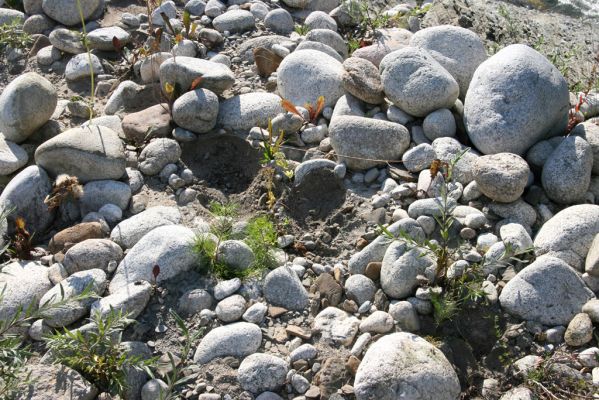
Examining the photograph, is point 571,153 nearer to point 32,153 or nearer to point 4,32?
point 32,153

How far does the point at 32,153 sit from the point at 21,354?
2180 mm

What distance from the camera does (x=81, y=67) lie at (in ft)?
21.2

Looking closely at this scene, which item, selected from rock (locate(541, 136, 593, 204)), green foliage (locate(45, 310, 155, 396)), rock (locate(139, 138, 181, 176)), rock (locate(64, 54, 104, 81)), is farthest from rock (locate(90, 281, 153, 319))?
rock (locate(64, 54, 104, 81))

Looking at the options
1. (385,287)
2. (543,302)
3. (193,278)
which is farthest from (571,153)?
(193,278)

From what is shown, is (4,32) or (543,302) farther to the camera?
(4,32)

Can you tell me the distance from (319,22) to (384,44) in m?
0.92

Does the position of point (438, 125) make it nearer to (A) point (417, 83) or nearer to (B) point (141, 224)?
(A) point (417, 83)

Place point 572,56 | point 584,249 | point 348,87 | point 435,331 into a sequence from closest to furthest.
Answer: point 435,331 → point 584,249 → point 348,87 → point 572,56

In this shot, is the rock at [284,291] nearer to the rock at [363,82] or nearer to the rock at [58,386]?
the rock at [58,386]

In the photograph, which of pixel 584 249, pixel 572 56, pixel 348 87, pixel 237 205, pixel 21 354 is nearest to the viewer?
pixel 21 354

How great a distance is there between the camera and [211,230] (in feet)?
15.5

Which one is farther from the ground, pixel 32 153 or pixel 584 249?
pixel 584 249

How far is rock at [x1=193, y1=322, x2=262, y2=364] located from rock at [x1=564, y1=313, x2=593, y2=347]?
1.77 meters

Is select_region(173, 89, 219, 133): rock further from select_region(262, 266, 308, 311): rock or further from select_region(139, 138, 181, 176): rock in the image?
select_region(262, 266, 308, 311): rock
